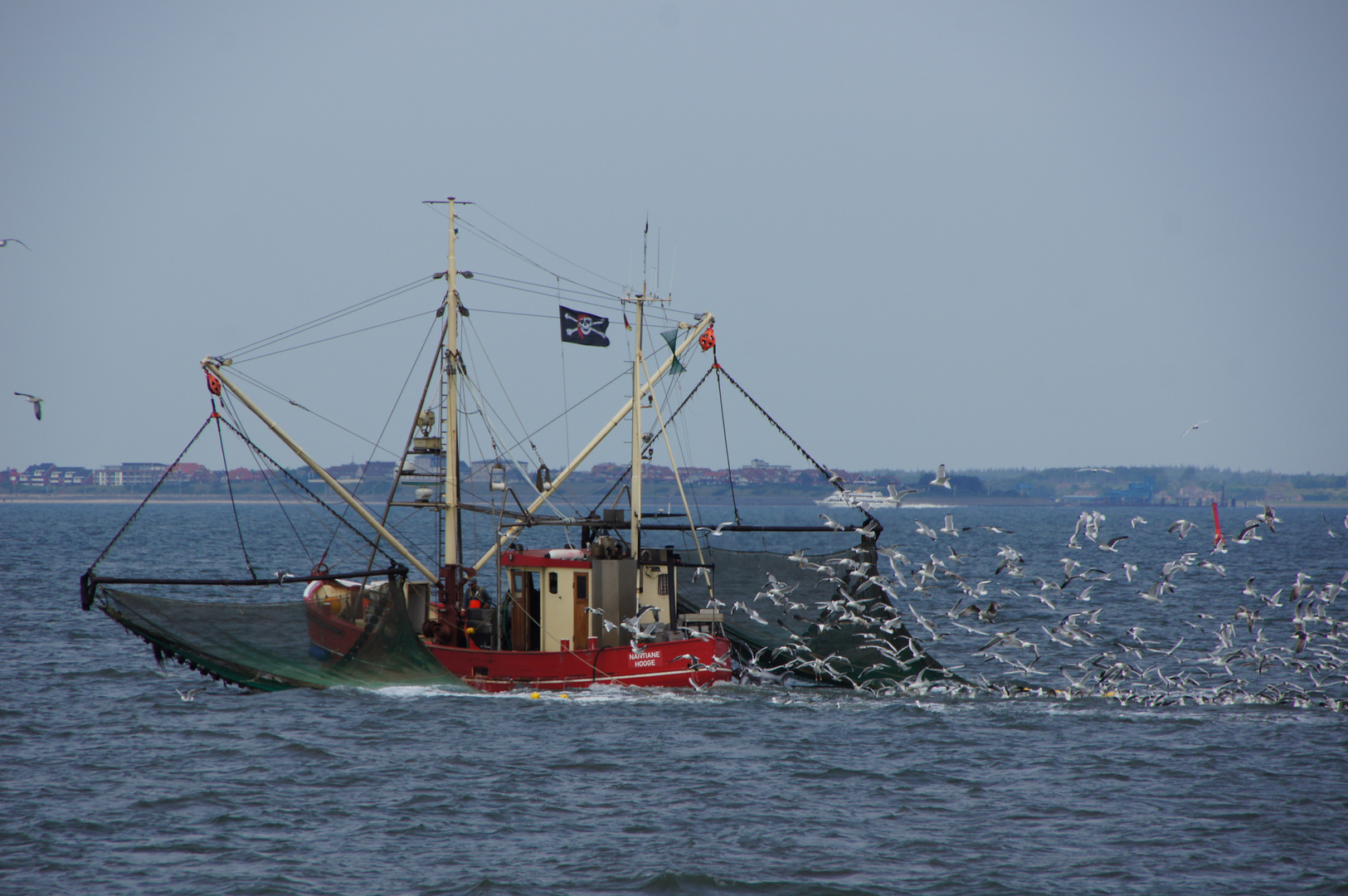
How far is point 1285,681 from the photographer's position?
3062cm

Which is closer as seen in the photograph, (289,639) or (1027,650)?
(289,639)

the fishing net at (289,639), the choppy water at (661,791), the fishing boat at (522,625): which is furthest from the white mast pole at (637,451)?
the fishing net at (289,639)

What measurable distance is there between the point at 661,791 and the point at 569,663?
7.95 m

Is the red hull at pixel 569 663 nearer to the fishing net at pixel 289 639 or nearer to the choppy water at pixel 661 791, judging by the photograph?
the fishing net at pixel 289 639

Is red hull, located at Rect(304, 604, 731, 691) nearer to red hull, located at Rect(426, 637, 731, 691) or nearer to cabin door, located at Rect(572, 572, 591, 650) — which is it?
red hull, located at Rect(426, 637, 731, 691)

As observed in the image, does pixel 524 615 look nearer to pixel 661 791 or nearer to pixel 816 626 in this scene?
pixel 816 626

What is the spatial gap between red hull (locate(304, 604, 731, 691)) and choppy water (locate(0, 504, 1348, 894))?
513mm

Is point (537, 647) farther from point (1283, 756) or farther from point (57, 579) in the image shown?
point (57, 579)

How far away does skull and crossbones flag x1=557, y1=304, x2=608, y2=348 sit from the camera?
30891 millimetres

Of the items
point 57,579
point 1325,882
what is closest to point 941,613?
point 1325,882

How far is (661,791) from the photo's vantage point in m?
20.5

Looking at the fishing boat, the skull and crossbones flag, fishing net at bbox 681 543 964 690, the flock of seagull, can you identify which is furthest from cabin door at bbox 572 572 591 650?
the skull and crossbones flag

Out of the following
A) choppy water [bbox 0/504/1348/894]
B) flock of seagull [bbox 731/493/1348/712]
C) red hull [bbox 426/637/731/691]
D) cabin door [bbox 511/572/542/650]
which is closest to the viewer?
choppy water [bbox 0/504/1348/894]

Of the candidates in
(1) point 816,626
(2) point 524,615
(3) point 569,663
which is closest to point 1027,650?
(1) point 816,626
